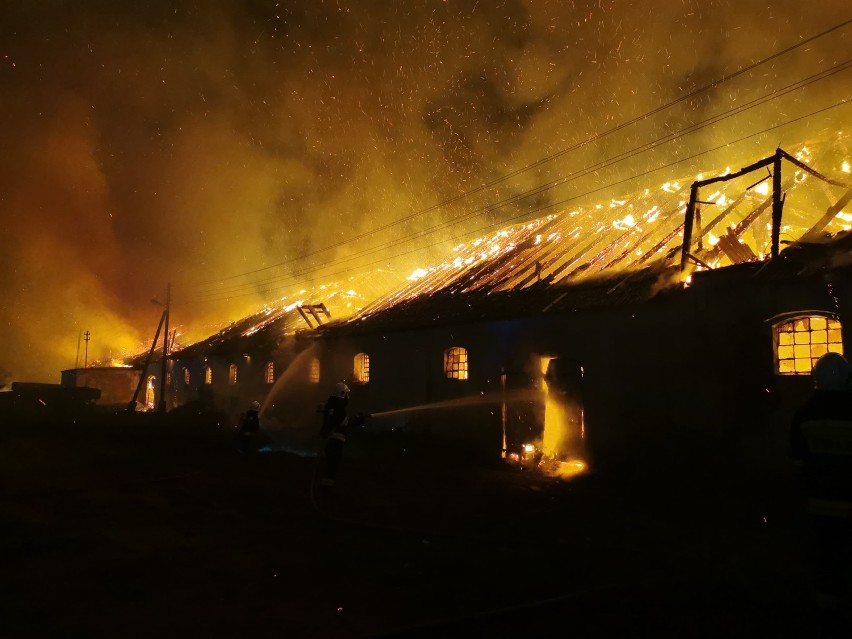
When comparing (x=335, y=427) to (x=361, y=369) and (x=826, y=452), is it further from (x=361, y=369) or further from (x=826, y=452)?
(x=361, y=369)

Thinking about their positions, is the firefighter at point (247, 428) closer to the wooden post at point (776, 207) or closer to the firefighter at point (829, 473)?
the wooden post at point (776, 207)

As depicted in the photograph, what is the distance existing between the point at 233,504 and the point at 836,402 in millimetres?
7051

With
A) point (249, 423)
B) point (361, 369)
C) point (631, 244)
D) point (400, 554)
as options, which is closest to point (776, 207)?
point (631, 244)

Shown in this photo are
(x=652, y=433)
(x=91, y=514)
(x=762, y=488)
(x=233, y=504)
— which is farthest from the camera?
(x=652, y=433)

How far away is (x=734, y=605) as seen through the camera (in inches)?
181

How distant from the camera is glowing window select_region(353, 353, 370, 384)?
19625 mm

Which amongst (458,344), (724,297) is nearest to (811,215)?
(724,297)

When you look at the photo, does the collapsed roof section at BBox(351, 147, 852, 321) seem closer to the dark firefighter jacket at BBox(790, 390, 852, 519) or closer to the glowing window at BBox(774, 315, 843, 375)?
the glowing window at BBox(774, 315, 843, 375)

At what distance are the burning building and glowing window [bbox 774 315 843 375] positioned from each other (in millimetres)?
21

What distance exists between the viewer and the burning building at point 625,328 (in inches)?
371

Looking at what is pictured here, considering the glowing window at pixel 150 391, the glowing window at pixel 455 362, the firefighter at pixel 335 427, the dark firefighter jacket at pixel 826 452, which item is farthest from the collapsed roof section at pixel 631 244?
the glowing window at pixel 150 391

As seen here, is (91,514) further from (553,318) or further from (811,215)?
(811,215)

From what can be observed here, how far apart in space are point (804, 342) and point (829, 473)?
613 cm

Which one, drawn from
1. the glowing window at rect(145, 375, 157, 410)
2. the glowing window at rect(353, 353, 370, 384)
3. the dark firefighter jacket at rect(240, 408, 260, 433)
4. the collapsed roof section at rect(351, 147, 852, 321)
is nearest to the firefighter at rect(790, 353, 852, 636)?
the collapsed roof section at rect(351, 147, 852, 321)
